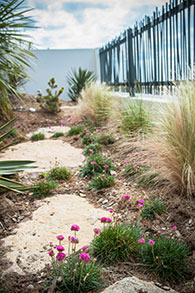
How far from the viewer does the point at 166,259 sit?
1851mm

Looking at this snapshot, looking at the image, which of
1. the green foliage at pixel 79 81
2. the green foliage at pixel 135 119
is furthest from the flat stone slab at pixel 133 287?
the green foliage at pixel 79 81

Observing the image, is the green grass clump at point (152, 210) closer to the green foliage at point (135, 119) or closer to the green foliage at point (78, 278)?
the green foliage at point (78, 278)

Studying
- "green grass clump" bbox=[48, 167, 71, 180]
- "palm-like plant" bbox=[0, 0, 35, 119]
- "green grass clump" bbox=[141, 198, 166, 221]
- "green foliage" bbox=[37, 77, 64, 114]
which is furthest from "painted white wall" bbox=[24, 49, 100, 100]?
"green grass clump" bbox=[141, 198, 166, 221]

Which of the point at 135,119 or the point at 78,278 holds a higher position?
the point at 135,119

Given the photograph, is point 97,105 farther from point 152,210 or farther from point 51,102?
point 152,210

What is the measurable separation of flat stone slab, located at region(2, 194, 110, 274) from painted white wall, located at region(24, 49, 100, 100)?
30.5 ft

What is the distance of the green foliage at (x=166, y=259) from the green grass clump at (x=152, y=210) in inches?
22.9

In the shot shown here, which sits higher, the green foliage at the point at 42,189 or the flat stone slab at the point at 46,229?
the green foliage at the point at 42,189

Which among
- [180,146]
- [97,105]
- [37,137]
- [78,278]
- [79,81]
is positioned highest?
[79,81]

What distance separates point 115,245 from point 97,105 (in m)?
4.59

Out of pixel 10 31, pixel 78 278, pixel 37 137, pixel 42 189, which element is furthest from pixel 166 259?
pixel 37 137

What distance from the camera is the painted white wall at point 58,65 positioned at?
11.6 m

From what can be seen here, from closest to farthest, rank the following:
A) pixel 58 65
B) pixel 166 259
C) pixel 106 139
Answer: pixel 166 259 < pixel 106 139 < pixel 58 65

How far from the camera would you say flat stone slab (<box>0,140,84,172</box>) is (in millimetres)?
4402
